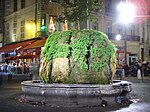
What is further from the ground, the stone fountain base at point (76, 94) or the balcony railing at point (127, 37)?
the balcony railing at point (127, 37)

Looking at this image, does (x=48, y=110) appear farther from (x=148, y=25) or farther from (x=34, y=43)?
(x=148, y=25)

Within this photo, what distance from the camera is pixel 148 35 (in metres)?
43.2

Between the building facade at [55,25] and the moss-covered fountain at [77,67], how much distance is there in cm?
1933

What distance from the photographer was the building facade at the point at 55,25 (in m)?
30.5

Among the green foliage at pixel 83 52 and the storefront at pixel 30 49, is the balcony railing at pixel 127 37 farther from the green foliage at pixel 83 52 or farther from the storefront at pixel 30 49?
the green foliage at pixel 83 52

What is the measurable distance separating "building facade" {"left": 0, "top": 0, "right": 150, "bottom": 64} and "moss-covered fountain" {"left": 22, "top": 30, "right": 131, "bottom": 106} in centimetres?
1933

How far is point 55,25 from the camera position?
3038cm

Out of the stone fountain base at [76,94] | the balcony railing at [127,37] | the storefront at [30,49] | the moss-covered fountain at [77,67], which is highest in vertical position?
the balcony railing at [127,37]

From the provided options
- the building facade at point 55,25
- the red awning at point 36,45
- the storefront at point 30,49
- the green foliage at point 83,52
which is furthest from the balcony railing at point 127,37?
the green foliage at point 83,52

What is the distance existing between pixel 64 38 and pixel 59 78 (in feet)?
4.66

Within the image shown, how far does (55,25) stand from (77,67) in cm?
2058

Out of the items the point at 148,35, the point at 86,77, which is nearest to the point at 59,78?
the point at 86,77

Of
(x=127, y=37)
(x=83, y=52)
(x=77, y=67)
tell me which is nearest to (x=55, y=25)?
(x=127, y=37)

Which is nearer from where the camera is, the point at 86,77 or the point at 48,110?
the point at 48,110
